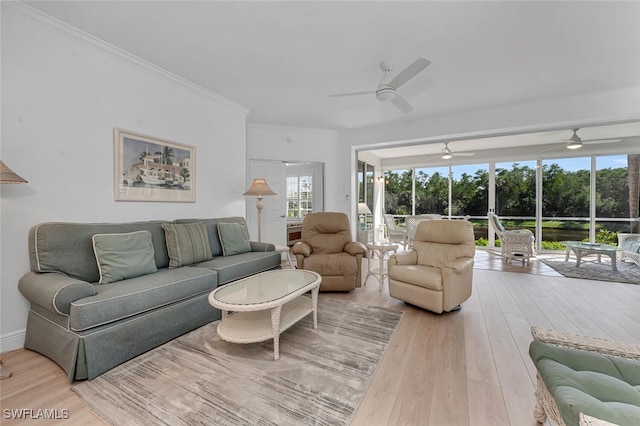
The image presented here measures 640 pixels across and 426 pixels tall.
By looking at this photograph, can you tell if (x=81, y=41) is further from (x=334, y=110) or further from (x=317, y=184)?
(x=317, y=184)

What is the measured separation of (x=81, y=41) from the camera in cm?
254

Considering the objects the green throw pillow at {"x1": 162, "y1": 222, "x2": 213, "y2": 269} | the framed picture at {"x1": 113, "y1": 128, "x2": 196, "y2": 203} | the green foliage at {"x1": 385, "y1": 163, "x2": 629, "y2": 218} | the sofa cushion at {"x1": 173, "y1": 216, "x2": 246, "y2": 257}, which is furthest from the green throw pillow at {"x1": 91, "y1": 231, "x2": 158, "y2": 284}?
the green foliage at {"x1": 385, "y1": 163, "x2": 629, "y2": 218}

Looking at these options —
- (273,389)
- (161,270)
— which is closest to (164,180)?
(161,270)

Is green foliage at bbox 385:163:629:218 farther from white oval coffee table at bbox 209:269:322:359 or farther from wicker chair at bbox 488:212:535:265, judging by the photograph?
white oval coffee table at bbox 209:269:322:359

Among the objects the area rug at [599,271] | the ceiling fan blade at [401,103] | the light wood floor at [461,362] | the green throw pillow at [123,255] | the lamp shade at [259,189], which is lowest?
the light wood floor at [461,362]

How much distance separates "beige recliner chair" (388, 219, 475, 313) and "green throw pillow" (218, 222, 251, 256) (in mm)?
1988

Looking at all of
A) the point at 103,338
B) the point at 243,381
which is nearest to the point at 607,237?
the point at 243,381

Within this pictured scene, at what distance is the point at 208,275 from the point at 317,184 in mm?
5248

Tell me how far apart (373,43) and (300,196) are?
5.56m

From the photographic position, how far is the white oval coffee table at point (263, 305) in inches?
78.9

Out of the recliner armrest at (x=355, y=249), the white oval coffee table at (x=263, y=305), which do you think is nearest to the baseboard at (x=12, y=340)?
the white oval coffee table at (x=263, y=305)

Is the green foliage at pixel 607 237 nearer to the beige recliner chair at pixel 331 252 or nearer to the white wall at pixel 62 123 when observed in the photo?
the beige recliner chair at pixel 331 252

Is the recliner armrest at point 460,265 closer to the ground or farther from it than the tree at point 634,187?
closer to the ground

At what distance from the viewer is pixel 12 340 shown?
7.06 ft
